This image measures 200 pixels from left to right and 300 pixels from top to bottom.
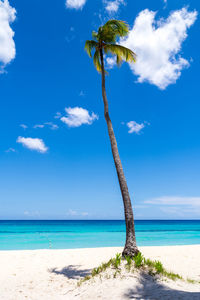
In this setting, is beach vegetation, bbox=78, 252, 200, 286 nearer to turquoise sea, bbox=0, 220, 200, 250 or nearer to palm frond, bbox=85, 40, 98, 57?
palm frond, bbox=85, 40, 98, 57

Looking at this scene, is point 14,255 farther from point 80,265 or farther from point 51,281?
point 51,281

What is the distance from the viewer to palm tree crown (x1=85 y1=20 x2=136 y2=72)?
917cm

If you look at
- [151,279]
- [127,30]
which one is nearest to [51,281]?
[151,279]

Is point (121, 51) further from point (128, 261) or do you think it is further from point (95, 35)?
point (128, 261)

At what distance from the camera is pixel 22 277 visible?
8406mm

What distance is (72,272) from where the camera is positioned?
9023 millimetres

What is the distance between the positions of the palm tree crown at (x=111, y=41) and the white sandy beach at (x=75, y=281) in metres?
8.31

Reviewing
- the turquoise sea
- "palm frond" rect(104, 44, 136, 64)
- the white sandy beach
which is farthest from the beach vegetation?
the turquoise sea

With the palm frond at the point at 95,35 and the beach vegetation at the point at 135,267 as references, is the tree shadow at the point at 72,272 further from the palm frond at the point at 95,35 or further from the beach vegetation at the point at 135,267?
the palm frond at the point at 95,35

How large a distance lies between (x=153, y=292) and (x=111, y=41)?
903 centimetres

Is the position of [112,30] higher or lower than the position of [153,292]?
higher

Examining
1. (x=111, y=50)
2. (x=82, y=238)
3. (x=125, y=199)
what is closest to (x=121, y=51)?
(x=111, y=50)

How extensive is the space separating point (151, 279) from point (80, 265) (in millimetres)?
4641

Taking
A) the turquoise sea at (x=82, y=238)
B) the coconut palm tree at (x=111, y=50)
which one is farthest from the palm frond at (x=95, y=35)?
the turquoise sea at (x=82, y=238)
